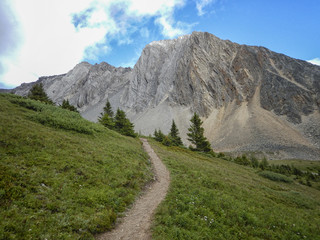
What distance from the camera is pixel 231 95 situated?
347 feet

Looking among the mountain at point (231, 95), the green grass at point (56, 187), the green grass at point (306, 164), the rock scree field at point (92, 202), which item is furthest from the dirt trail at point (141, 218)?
the mountain at point (231, 95)

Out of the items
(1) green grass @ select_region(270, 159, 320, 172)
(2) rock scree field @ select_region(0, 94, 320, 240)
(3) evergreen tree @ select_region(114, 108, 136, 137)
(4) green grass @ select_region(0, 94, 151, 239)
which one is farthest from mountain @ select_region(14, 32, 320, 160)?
(4) green grass @ select_region(0, 94, 151, 239)

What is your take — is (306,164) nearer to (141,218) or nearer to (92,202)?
(141,218)

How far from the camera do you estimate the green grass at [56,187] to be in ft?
20.7

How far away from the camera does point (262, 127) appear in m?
80.8

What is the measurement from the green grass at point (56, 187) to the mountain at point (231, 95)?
76272mm

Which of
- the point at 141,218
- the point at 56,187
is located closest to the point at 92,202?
the point at 56,187

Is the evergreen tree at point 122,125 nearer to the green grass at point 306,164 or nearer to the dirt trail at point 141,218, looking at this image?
the dirt trail at point 141,218

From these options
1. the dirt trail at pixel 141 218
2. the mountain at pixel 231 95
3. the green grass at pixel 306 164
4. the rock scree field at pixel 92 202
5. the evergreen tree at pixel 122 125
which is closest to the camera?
the rock scree field at pixel 92 202

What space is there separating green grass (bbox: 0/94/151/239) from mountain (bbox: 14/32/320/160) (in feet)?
250

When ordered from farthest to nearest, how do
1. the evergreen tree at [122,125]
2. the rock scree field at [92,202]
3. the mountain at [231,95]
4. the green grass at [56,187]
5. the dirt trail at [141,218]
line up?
the mountain at [231,95] < the evergreen tree at [122,125] < the dirt trail at [141,218] < the rock scree field at [92,202] < the green grass at [56,187]

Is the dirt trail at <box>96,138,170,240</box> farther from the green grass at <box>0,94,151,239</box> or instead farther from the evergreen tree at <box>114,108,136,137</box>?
the evergreen tree at <box>114,108,136,137</box>

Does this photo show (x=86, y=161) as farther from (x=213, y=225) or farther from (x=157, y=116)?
(x=157, y=116)

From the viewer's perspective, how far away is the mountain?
3061 inches
